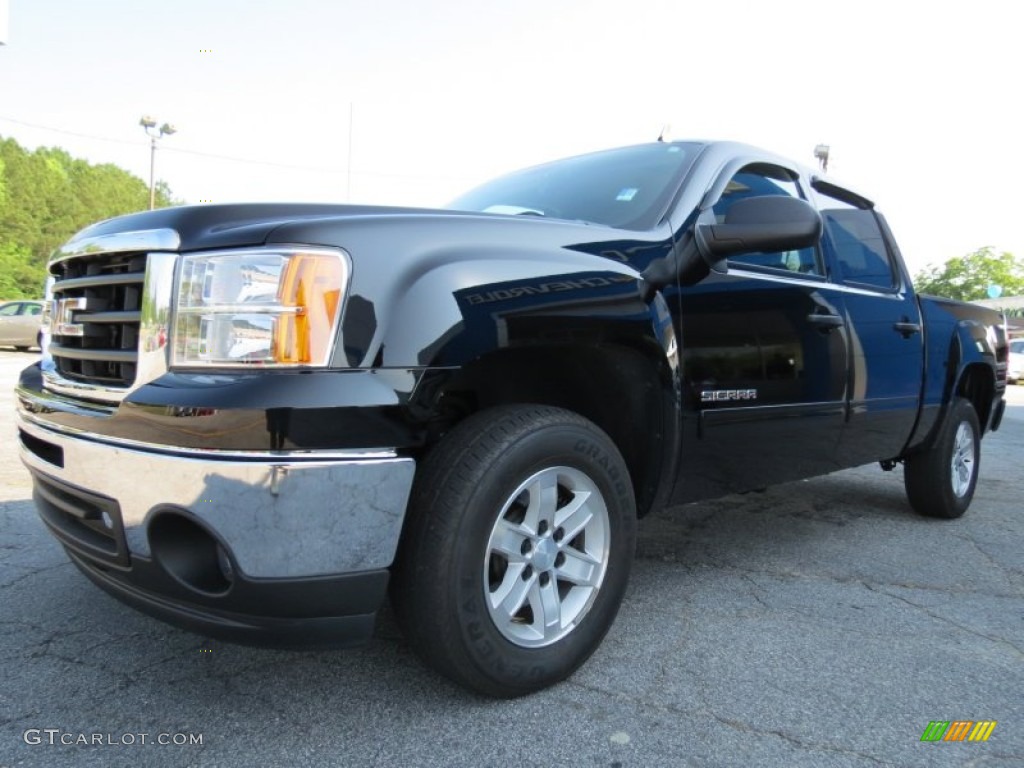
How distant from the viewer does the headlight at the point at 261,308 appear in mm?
1710

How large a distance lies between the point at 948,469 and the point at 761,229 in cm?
280

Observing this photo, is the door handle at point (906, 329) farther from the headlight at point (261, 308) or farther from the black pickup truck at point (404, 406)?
the headlight at point (261, 308)

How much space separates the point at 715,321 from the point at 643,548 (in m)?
1.43

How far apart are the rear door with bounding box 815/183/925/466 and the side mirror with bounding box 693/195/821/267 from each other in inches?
39.6

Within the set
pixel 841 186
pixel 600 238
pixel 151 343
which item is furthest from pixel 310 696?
pixel 841 186

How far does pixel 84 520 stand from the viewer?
1.96 metres

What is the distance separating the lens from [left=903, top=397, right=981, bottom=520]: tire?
4.41 metres

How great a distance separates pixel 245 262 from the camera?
176cm

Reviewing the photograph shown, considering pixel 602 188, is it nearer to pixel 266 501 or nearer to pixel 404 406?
pixel 404 406

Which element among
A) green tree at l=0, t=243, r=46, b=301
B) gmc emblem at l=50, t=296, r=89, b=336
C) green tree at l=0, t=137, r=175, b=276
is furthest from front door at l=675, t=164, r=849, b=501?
green tree at l=0, t=137, r=175, b=276

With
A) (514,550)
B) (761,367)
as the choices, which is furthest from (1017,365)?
(514,550)

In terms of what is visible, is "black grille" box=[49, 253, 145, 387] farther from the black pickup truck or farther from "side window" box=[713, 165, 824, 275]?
"side window" box=[713, 165, 824, 275]

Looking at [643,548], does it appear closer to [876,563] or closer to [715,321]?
[876,563]

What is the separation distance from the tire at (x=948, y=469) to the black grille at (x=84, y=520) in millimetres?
4242
